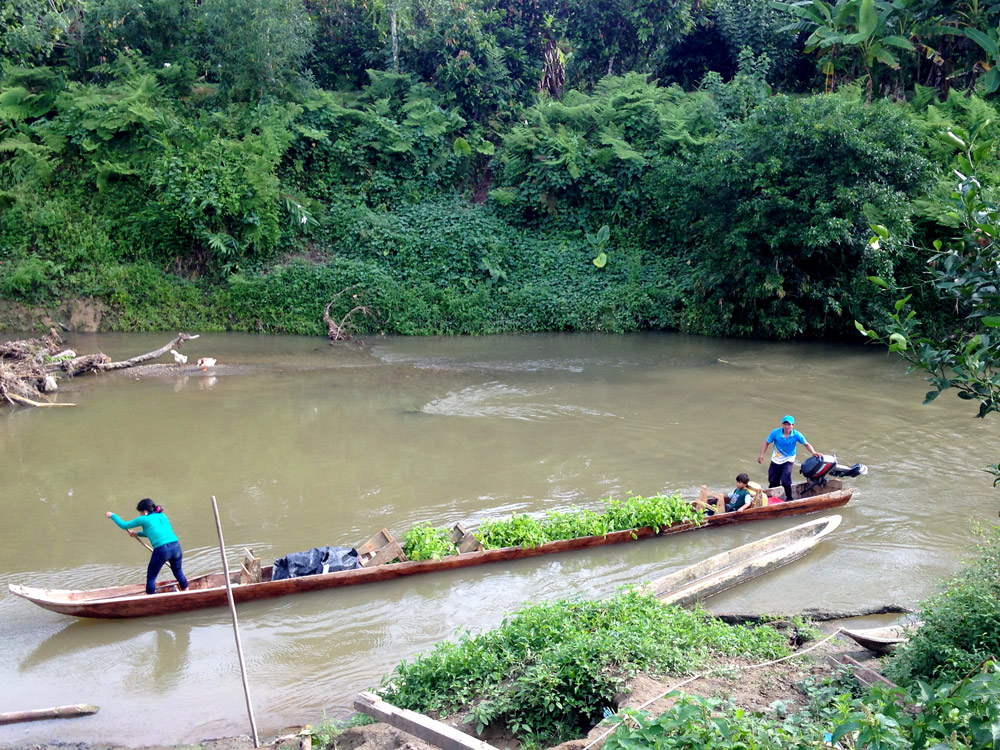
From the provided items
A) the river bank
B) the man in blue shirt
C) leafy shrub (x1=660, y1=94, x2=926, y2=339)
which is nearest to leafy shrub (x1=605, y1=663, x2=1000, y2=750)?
the river bank

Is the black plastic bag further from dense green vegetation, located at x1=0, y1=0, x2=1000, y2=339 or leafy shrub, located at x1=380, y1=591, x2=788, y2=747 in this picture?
dense green vegetation, located at x1=0, y1=0, x2=1000, y2=339

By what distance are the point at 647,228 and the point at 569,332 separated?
3.90 metres

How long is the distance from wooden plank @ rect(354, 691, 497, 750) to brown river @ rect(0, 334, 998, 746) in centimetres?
150

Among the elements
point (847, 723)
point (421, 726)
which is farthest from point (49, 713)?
point (847, 723)

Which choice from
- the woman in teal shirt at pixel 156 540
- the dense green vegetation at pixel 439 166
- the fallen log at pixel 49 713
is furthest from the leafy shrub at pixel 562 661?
the dense green vegetation at pixel 439 166

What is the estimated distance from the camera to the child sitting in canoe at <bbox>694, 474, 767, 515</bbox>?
9915 millimetres

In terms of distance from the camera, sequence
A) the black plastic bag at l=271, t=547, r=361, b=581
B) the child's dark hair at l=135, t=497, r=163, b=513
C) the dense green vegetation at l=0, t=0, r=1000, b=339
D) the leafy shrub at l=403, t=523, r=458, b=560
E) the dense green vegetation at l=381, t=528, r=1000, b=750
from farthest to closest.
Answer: the dense green vegetation at l=0, t=0, r=1000, b=339 → the leafy shrub at l=403, t=523, r=458, b=560 → the black plastic bag at l=271, t=547, r=361, b=581 → the child's dark hair at l=135, t=497, r=163, b=513 → the dense green vegetation at l=381, t=528, r=1000, b=750

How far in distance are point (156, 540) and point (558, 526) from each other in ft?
14.2

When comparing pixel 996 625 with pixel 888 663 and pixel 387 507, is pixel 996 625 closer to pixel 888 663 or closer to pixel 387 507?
pixel 888 663

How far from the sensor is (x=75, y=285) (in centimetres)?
2050

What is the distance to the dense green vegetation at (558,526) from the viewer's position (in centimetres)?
877

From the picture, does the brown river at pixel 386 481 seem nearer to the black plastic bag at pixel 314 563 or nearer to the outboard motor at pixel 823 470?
the black plastic bag at pixel 314 563

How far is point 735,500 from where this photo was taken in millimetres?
10047

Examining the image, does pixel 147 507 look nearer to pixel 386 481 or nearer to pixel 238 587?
pixel 238 587
